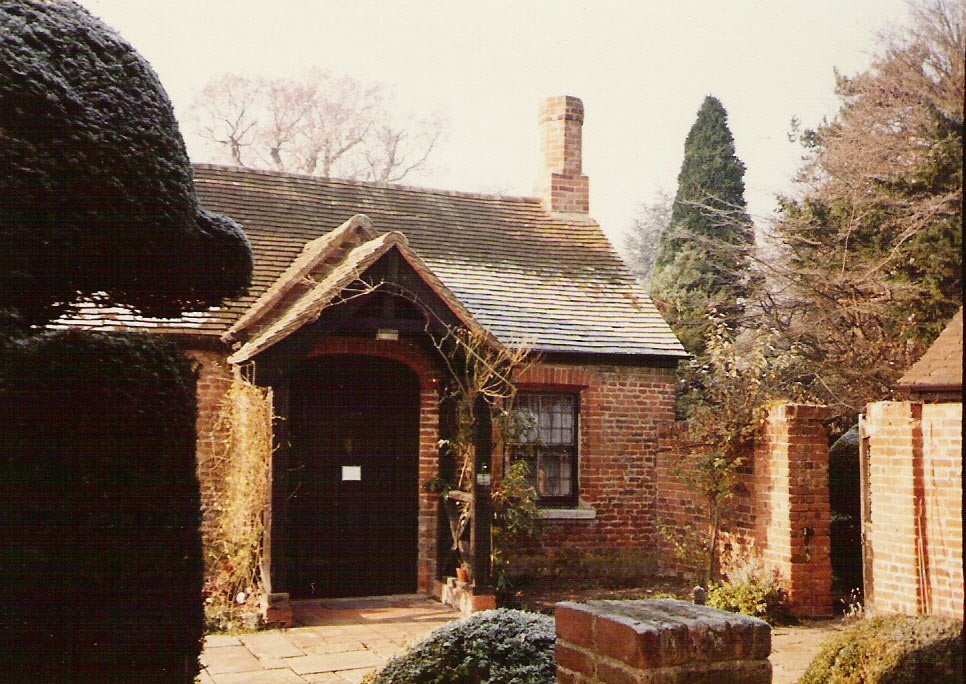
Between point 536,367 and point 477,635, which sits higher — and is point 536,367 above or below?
above

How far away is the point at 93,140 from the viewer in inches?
145

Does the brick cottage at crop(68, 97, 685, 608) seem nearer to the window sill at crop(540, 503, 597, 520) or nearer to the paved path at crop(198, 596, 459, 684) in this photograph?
the window sill at crop(540, 503, 597, 520)

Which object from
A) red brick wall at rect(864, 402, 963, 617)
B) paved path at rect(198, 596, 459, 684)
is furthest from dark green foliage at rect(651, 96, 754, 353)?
paved path at rect(198, 596, 459, 684)

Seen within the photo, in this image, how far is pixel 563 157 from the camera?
607 inches

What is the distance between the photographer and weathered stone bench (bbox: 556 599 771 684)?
292cm

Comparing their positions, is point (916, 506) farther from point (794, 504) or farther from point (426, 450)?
point (426, 450)

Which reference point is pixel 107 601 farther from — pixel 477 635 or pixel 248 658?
pixel 248 658

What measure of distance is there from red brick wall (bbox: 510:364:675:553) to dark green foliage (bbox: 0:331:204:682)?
27.9 ft

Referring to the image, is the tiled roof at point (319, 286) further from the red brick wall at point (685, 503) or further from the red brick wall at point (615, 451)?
the red brick wall at point (685, 503)

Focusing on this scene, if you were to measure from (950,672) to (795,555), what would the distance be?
16.6ft

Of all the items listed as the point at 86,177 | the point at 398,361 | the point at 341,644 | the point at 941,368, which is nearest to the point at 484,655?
the point at 86,177

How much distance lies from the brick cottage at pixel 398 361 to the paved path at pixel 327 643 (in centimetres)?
55

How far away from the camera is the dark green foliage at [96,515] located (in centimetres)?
361

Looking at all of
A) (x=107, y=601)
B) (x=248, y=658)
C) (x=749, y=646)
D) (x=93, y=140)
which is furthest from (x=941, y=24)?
(x=248, y=658)
